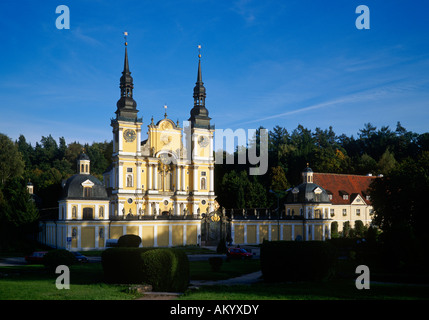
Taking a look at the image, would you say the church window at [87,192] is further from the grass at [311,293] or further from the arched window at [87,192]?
the grass at [311,293]

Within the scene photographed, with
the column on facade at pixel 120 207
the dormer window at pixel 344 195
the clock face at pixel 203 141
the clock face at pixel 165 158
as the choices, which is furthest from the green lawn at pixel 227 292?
the dormer window at pixel 344 195

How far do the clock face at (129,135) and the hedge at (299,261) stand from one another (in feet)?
143

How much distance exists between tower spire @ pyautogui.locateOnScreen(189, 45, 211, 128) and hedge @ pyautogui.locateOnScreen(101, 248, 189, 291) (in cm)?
4940

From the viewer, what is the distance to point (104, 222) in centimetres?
5406

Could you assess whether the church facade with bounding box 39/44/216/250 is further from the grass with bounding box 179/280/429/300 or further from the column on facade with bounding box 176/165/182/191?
the grass with bounding box 179/280/429/300

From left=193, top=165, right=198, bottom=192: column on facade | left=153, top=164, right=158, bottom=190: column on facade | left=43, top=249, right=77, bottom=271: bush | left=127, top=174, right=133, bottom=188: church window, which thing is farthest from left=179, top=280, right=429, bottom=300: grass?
left=193, top=165, right=198, bottom=192: column on facade

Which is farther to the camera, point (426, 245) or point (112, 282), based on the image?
point (426, 245)

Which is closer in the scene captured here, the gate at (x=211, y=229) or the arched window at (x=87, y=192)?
the arched window at (x=87, y=192)

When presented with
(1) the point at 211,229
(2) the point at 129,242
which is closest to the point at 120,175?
(1) the point at 211,229

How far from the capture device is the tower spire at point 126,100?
66.5 meters

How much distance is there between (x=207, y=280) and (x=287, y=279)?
5450 mm

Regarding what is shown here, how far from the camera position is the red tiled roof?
2901 inches

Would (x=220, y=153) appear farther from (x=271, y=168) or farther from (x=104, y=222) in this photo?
(x=104, y=222)

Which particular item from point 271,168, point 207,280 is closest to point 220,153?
point 271,168
